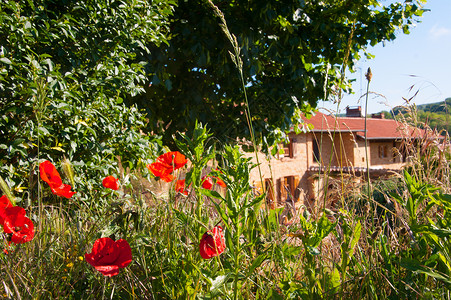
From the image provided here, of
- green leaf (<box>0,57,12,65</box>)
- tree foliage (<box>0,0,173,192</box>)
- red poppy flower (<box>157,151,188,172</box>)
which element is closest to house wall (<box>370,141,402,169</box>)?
tree foliage (<box>0,0,173,192</box>)

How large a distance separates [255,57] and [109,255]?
4.63 m

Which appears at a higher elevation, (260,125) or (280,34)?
(280,34)

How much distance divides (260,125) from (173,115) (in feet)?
4.54

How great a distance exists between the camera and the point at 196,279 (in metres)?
1.04

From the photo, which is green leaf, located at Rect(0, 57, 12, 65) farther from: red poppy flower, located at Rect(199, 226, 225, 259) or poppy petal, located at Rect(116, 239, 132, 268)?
red poppy flower, located at Rect(199, 226, 225, 259)

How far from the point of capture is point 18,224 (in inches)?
46.4

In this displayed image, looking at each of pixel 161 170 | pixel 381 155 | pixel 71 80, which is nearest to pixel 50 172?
pixel 161 170

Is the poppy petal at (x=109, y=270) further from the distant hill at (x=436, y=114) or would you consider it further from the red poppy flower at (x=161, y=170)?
the distant hill at (x=436, y=114)

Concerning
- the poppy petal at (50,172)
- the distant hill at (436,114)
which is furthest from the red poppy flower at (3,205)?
the distant hill at (436,114)

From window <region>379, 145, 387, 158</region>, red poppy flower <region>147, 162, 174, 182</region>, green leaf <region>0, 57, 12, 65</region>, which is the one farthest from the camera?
window <region>379, 145, 387, 158</region>

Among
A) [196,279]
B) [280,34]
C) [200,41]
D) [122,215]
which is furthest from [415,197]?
[280,34]

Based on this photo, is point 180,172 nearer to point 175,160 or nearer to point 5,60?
point 175,160

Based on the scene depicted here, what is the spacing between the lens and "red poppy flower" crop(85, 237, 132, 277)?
Answer: 1.05 meters

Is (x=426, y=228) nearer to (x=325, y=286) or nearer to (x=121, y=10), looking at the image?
(x=325, y=286)
